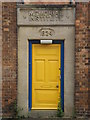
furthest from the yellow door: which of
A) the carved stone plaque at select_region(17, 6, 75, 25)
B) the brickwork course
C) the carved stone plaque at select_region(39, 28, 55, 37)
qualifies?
the carved stone plaque at select_region(17, 6, 75, 25)

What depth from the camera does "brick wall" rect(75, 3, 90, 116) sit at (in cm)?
626

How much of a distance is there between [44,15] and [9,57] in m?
1.65

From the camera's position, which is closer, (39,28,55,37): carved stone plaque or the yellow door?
(39,28,55,37): carved stone plaque

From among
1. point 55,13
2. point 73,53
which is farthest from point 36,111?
point 55,13

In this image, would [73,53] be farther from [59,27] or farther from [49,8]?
[49,8]

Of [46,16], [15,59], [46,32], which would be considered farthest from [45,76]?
[46,16]

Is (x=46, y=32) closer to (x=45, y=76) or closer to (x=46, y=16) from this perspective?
(x=46, y=16)

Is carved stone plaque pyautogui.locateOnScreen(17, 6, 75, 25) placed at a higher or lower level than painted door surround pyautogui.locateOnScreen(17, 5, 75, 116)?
higher

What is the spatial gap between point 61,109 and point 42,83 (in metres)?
0.99

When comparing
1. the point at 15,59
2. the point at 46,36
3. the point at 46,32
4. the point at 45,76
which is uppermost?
the point at 46,32

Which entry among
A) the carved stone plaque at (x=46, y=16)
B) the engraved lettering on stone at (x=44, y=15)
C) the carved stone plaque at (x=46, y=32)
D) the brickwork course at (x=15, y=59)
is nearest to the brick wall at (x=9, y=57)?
the brickwork course at (x=15, y=59)

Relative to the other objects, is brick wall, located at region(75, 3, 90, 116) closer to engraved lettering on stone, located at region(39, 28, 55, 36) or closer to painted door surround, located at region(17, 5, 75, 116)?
painted door surround, located at region(17, 5, 75, 116)

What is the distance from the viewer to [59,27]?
20.8 feet

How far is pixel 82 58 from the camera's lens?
628cm
